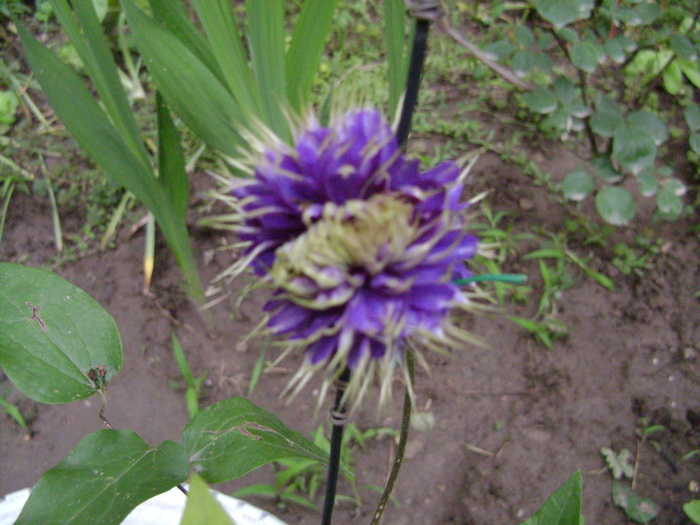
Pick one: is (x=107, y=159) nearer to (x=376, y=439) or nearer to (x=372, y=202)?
(x=372, y=202)

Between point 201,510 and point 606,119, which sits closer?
point 201,510

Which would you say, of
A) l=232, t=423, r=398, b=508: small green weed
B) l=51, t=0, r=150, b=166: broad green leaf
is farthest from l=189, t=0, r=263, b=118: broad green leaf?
l=232, t=423, r=398, b=508: small green weed

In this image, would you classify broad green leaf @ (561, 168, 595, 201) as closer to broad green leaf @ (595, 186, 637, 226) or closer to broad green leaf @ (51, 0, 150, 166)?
broad green leaf @ (595, 186, 637, 226)

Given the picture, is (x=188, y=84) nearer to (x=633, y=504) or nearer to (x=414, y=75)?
(x=414, y=75)

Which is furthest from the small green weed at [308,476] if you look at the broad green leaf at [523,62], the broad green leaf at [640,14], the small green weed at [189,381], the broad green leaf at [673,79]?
the broad green leaf at [673,79]

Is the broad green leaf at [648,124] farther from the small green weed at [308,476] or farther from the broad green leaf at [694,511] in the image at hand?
the small green weed at [308,476]

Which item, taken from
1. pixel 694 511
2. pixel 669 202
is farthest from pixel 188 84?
pixel 694 511
